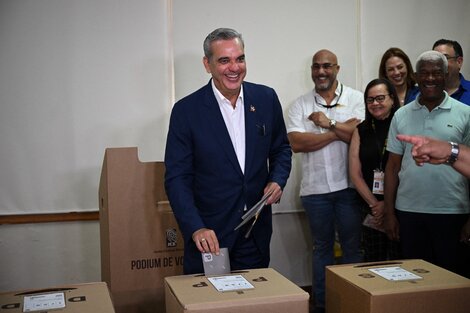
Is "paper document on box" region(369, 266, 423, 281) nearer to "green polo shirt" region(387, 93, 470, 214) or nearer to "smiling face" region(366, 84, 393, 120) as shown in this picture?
"green polo shirt" region(387, 93, 470, 214)

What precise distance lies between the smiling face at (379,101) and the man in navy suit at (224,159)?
93 centimetres

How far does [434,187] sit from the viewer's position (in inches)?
86.7

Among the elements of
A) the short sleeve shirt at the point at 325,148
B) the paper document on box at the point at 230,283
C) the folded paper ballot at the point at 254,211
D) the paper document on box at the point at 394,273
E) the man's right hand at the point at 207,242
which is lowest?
the paper document on box at the point at 394,273

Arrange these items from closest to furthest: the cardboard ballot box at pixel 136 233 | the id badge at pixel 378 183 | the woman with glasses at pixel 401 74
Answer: the cardboard ballot box at pixel 136 233 < the id badge at pixel 378 183 < the woman with glasses at pixel 401 74

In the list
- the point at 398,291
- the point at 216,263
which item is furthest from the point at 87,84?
the point at 398,291

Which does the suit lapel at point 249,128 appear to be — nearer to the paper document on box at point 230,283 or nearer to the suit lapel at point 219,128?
the suit lapel at point 219,128

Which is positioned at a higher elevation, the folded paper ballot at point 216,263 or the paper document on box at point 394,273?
the folded paper ballot at point 216,263

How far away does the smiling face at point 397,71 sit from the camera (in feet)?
10.0

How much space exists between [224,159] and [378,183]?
1086mm

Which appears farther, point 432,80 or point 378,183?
point 378,183

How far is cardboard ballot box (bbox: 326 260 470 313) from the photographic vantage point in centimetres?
133

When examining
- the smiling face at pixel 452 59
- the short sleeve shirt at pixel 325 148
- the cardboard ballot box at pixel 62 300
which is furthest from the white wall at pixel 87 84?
the cardboard ballot box at pixel 62 300

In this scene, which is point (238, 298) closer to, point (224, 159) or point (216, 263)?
point (216, 263)

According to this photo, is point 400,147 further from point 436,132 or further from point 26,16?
point 26,16
